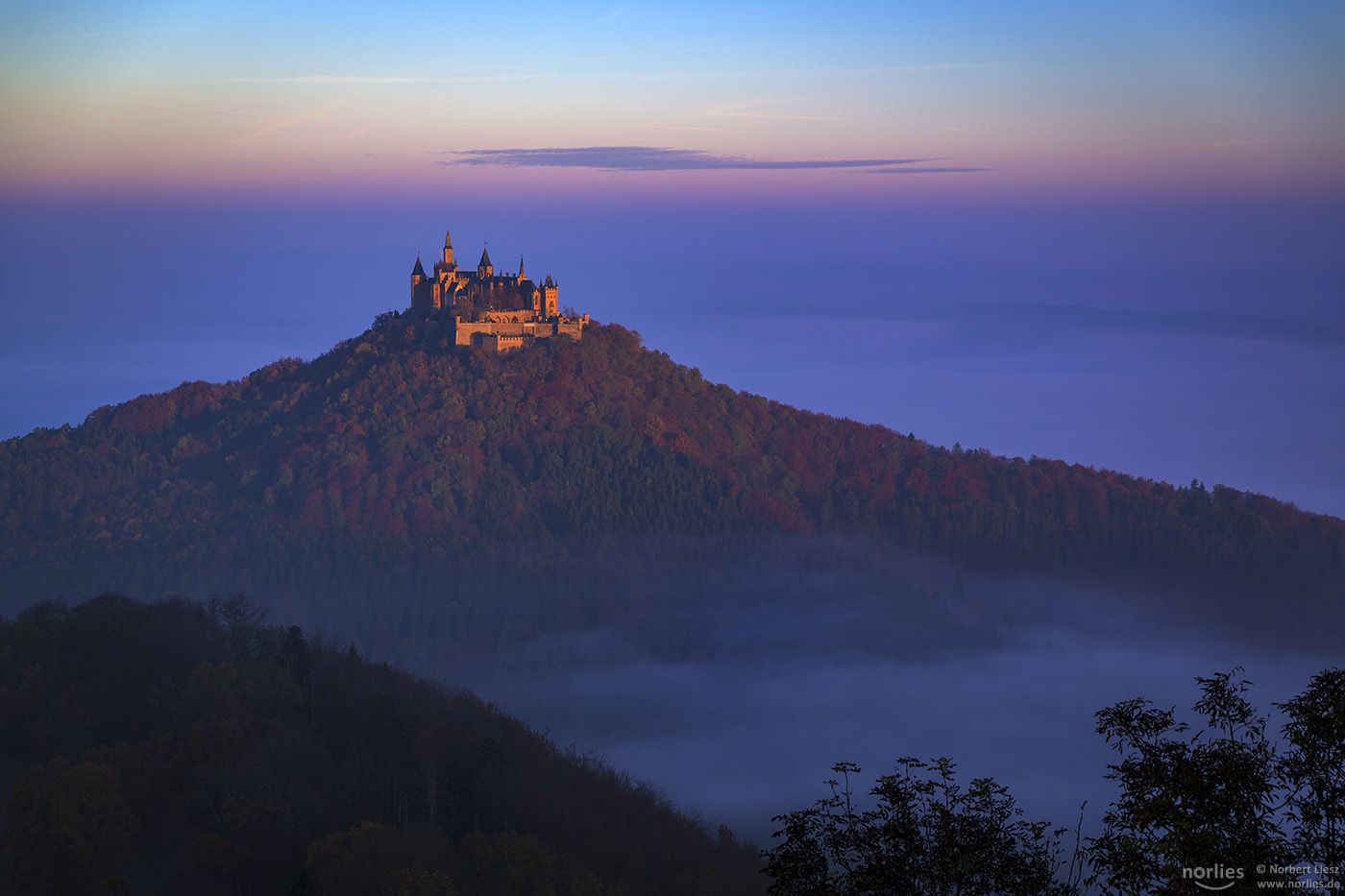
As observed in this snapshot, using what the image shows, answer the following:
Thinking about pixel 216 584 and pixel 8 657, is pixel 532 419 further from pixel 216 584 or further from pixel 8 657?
pixel 8 657

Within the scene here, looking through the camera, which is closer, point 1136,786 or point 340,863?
point 1136,786

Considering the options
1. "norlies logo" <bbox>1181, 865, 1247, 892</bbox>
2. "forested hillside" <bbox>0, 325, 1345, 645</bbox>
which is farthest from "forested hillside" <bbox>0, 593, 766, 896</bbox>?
"forested hillside" <bbox>0, 325, 1345, 645</bbox>

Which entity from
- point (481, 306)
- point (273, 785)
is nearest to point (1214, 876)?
point (273, 785)

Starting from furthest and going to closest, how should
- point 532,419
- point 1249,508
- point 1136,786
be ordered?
point 1249,508 → point 532,419 → point 1136,786

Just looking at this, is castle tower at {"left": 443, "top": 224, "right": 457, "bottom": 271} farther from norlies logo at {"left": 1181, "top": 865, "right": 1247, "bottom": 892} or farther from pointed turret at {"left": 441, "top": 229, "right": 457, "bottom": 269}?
norlies logo at {"left": 1181, "top": 865, "right": 1247, "bottom": 892}

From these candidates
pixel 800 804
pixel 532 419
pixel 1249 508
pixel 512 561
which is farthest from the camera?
pixel 1249 508

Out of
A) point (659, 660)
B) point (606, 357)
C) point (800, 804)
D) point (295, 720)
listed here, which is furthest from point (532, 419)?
point (295, 720)

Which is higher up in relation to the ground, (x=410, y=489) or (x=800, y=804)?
(x=410, y=489)

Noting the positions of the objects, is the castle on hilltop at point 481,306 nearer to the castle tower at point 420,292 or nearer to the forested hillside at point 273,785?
the castle tower at point 420,292
